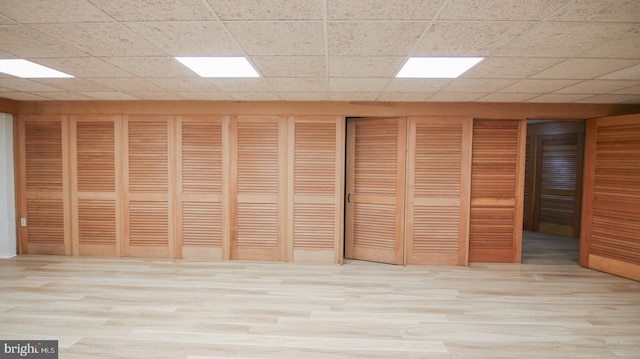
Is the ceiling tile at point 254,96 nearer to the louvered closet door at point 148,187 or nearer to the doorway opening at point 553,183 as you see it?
the louvered closet door at point 148,187

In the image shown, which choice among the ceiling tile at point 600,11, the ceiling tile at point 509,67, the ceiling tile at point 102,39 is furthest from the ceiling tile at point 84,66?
the ceiling tile at point 600,11

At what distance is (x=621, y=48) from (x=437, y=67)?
115cm

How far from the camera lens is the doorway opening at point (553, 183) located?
5.88 metres

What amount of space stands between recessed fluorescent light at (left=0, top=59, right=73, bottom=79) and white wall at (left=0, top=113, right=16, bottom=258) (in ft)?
5.94

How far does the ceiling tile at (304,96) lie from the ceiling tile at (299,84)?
5.7 inches

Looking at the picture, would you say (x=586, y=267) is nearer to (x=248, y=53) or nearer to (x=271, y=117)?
(x=271, y=117)

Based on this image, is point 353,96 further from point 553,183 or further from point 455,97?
point 553,183

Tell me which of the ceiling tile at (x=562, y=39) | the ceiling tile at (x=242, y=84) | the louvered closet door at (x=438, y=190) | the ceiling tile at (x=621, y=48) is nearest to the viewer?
the ceiling tile at (x=562, y=39)

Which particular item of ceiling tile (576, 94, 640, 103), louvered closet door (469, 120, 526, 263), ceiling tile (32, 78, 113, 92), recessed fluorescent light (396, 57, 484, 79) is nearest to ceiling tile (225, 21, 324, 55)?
recessed fluorescent light (396, 57, 484, 79)

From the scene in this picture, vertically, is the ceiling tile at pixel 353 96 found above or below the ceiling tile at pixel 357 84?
above

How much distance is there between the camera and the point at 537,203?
646 centimetres

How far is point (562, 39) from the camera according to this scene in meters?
1.97

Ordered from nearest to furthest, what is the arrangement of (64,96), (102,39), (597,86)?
(102,39) → (597,86) → (64,96)

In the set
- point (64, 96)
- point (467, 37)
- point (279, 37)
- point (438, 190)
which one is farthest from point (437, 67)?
point (64, 96)
